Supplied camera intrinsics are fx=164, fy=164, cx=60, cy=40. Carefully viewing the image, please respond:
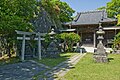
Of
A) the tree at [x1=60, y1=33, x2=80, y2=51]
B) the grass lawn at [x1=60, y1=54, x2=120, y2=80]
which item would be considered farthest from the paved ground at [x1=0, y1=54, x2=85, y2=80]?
the tree at [x1=60, y1=33, x2=80, y2=51]

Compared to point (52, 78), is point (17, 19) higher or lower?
higher

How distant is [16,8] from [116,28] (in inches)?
706

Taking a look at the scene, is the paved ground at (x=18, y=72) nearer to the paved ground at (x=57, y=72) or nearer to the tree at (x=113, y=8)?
the paved ground at (x=57, y=72)

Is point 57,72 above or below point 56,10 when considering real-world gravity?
below

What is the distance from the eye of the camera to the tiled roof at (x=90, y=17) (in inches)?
1127

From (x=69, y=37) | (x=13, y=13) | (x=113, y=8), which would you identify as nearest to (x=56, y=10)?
(x=69, y=37)

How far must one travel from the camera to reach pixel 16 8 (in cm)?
1261

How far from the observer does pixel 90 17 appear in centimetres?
3152

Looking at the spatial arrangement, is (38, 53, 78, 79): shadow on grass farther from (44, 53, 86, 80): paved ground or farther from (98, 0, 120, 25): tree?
(98, 0, 120, 25): tree

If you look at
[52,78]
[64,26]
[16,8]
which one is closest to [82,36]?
[64,26]

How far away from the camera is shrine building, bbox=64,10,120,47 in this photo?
2692cm

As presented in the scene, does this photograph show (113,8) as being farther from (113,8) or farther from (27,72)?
(27,72)

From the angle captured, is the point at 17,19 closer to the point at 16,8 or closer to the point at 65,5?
the point at 16,8

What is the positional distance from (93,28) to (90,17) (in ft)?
15.1
